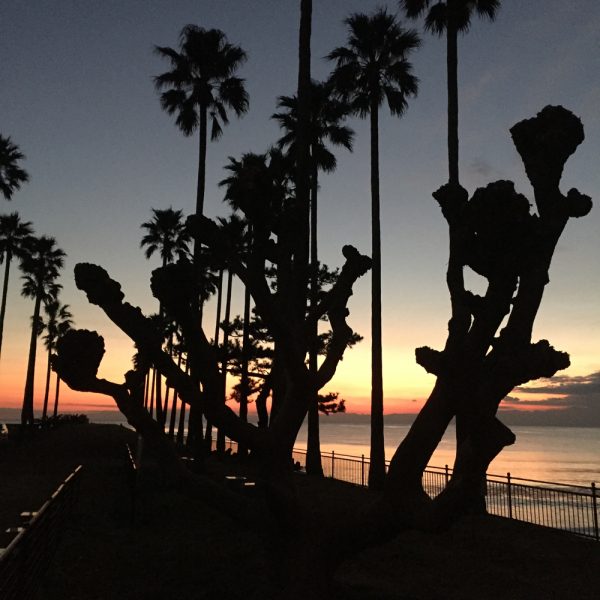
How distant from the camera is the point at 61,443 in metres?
37.7

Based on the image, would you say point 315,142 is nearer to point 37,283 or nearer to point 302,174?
point 302,174

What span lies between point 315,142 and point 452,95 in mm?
10984

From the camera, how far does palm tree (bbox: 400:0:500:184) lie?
16719 mm

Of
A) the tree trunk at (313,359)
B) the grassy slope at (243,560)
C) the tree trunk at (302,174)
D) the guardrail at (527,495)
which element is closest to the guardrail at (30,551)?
the grassy slope at (243,560)

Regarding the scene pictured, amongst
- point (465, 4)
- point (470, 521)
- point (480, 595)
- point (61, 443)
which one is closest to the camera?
point (480, 595)

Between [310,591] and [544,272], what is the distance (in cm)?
462

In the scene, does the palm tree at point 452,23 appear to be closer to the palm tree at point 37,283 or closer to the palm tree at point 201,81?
the palm tree at point 201,81

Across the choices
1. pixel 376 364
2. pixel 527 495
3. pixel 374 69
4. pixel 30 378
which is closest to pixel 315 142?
pixel 374 69

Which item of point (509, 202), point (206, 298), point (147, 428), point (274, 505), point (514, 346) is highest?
point (206, 298)

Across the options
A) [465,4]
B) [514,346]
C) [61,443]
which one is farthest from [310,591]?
[61,443]

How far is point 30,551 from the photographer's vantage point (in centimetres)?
645

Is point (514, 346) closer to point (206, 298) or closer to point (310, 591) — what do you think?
point (310, 591)

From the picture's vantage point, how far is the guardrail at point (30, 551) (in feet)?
17.1

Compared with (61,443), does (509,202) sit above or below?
above
